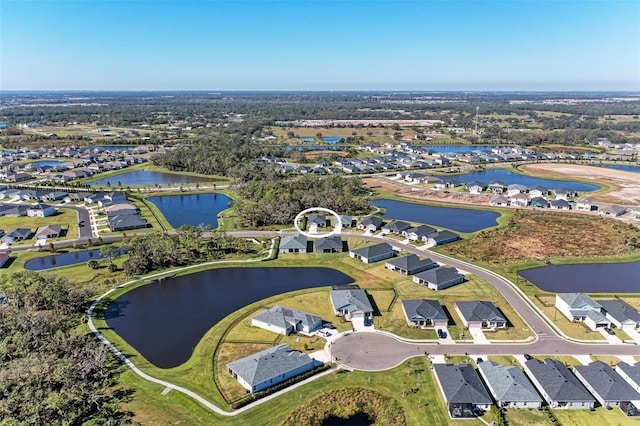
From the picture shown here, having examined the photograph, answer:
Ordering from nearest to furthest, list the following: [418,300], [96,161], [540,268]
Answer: [418,300]
[540,268]
[96,161]

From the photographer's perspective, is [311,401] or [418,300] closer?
[311,401]

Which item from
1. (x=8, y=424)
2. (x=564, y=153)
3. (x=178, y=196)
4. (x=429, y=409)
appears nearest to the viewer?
(x=8, y=424)

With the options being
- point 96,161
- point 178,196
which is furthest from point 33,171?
point 178,196

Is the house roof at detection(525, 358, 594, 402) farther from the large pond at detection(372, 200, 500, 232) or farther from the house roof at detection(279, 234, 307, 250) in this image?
the large pond at detection(372, 200, 500, 232)

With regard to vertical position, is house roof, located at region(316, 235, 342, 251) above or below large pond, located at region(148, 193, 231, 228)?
above

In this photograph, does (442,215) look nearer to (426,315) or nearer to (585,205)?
(585,205)

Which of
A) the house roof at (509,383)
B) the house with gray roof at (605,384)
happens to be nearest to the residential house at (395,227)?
the house roof at (509,383)

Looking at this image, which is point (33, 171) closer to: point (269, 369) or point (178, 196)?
point (178, 196)

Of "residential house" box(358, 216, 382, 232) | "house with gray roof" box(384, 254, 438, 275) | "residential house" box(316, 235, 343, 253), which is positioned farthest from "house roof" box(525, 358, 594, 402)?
"residential house" box(358, 216, 382, 232)
